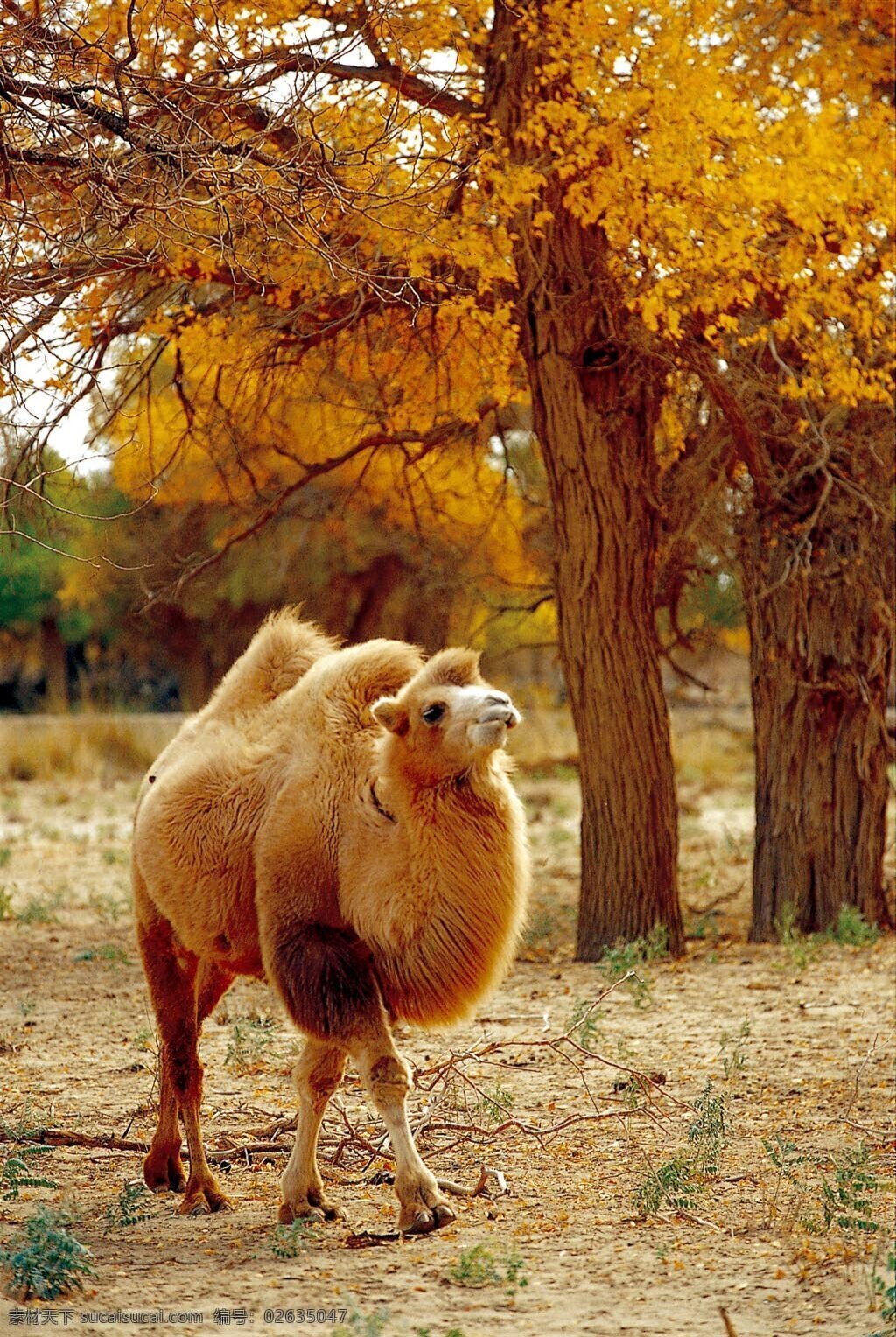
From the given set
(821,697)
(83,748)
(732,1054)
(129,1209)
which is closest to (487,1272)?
(129,1209)

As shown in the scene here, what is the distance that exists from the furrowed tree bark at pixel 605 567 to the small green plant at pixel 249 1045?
10.6 ft

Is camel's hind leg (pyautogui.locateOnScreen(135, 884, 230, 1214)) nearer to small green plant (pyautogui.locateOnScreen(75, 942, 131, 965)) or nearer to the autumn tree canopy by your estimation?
the autumn tree canopy

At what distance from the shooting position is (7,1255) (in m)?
4.45

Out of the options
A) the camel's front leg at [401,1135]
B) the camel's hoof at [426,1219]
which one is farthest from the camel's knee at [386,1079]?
the camel's hoof at [426,1219]

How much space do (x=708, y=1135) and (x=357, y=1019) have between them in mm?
1520

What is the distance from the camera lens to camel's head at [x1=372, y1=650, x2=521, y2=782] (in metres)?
4.82

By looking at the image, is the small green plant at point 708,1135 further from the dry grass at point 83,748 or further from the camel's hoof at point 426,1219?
the dry grass at point 83,748

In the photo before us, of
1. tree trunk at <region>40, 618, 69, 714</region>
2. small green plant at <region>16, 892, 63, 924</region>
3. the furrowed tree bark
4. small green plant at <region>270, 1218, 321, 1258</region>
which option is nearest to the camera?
small green plant at <region>270, 1218, 321, 1258</region>

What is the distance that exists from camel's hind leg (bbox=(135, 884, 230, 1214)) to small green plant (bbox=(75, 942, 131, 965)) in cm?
474

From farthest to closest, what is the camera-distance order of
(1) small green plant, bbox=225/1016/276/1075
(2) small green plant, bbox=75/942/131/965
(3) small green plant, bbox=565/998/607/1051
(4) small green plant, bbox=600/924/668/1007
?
(2) small green plant, bbox=75/942/131/965 < (4) small green plant, bbox=600/924/668/1007 < (1) small green plant, bbox=225/1016/276/1075 < (3) small green plant, bbox=565/998/607/1051

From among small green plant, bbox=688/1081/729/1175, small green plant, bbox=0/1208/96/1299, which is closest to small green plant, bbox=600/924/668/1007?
small green plant, bbox=688/1081/729/1175

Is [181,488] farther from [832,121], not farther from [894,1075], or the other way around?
[894,1075]

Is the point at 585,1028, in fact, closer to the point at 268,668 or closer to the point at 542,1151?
the point at 542,1151

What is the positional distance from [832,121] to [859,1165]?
748 centimetres
